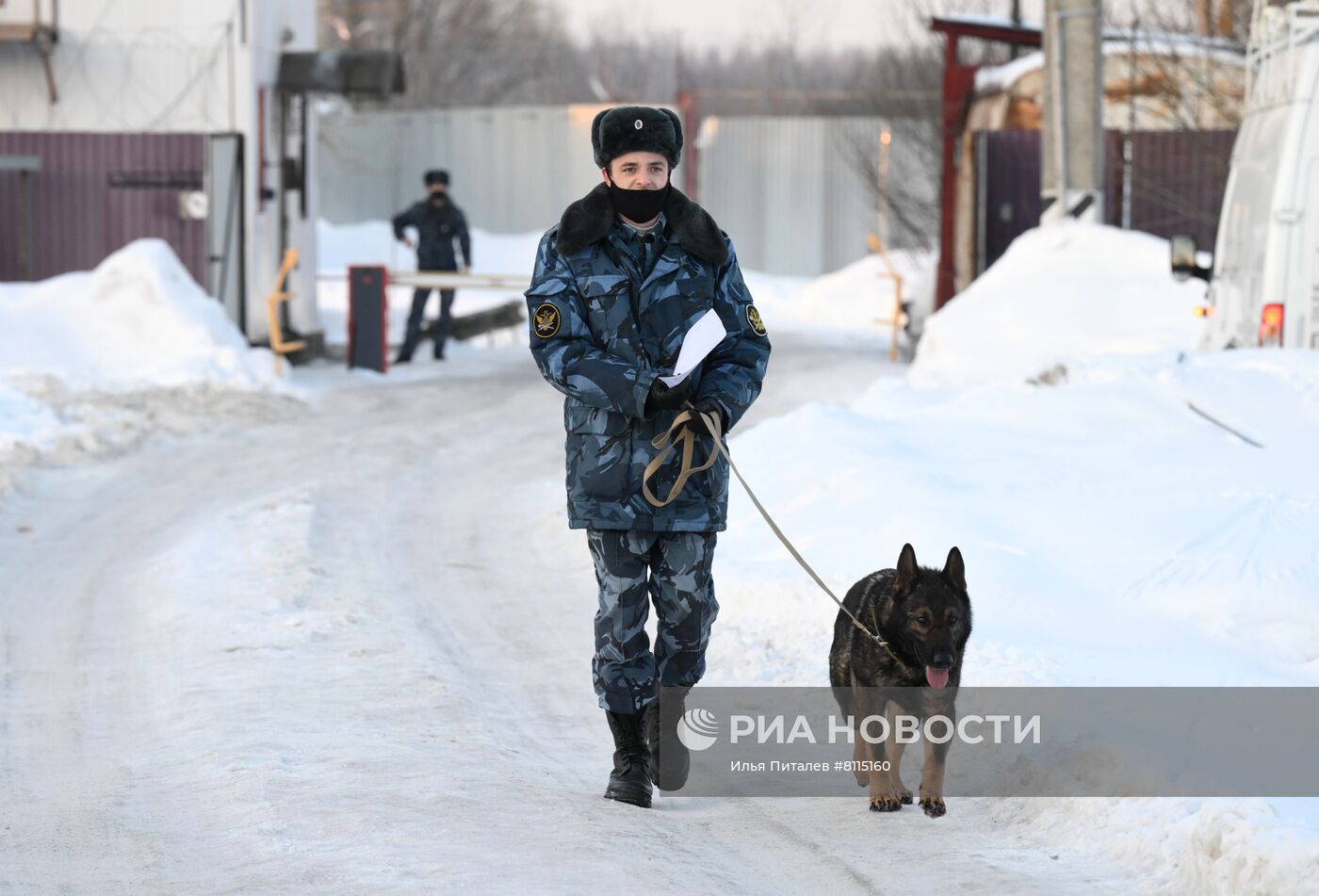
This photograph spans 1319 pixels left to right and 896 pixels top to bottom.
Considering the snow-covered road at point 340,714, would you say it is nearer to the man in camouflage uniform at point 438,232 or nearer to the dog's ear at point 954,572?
the dog's ear at point 954,572

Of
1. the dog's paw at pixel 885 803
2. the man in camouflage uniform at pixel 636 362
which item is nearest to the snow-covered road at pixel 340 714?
the dog's paw at pixel 885 803

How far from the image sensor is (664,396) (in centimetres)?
439

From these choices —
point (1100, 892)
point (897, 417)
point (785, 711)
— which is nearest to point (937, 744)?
point (1100, 892)

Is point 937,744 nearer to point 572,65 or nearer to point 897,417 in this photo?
point 897,417

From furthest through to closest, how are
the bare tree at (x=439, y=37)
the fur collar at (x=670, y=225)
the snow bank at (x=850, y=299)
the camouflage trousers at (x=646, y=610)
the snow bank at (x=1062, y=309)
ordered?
the bare tree at (x=439, y=37) → the snow bank at (x=850, y=299) → the snow bank at (x=1062, y=309) → the camouflage trousers at (x=646, y=610) → the fur collar at (x=670, y=225)

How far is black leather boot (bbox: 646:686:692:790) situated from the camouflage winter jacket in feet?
1.68

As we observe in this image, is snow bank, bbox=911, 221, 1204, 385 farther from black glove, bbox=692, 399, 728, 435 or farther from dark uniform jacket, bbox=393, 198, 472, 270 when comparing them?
black glove, bbox=692, 399, 728, 435

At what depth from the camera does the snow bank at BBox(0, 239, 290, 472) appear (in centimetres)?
1282

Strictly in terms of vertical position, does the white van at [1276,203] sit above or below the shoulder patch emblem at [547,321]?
above

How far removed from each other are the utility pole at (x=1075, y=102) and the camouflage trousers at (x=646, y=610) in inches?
509

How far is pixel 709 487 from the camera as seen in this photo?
4578mm

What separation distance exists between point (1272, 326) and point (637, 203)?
5.92 m

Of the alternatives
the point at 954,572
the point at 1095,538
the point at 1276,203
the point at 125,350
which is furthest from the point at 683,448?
the point at 125,350

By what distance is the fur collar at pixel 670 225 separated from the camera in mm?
4480
